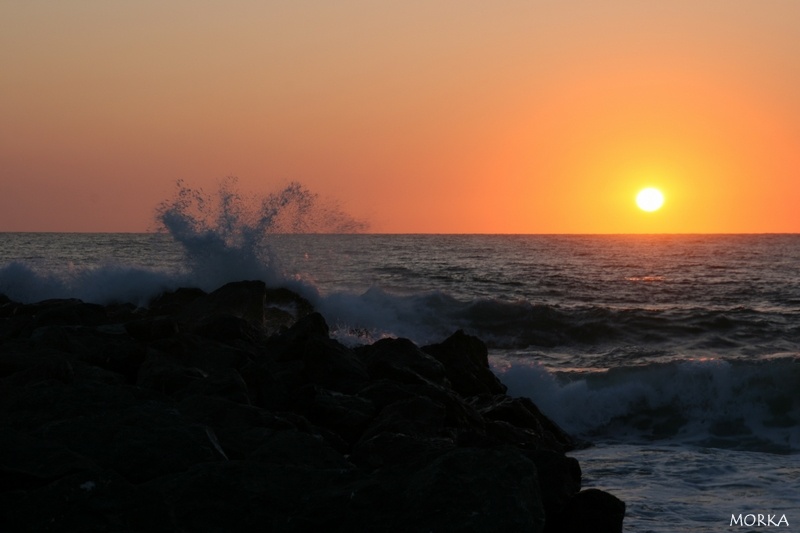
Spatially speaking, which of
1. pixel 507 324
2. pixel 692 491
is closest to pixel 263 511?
pixel 692 491

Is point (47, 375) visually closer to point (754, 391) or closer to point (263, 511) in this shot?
point (263, 511)

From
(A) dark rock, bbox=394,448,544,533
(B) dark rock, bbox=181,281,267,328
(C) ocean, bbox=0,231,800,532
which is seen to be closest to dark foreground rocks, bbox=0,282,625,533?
(A) dark rock, bbox=394,448,544,533

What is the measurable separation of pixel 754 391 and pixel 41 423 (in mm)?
9716

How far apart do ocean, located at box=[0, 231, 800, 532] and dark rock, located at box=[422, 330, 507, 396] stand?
48.5 inches

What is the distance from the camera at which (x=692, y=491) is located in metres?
7.92

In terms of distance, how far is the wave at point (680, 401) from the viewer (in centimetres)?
1118

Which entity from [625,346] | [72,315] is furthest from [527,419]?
[625,346]

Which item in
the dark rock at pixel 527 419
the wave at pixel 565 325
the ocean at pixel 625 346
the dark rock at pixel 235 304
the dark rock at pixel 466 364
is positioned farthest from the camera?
the wave at pixel 565 325

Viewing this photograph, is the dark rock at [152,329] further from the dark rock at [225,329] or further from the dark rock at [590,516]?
the dark rock at [590,516]

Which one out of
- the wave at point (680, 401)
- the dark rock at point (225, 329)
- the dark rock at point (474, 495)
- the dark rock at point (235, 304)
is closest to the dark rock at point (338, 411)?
the dark rock at point (225, 329)

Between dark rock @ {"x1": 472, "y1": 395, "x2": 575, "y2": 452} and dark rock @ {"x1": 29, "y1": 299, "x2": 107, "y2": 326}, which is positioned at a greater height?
dark rock @ {"x1": 29, "y1": 299, "x2": 107, "y2": 326}

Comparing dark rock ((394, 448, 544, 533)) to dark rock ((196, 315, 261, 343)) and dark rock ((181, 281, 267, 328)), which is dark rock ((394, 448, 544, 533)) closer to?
dark rock ((196, 315, 261, 343))

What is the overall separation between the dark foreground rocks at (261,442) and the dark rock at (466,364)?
0.91 feet

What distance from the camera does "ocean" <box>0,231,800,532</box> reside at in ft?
27.3
